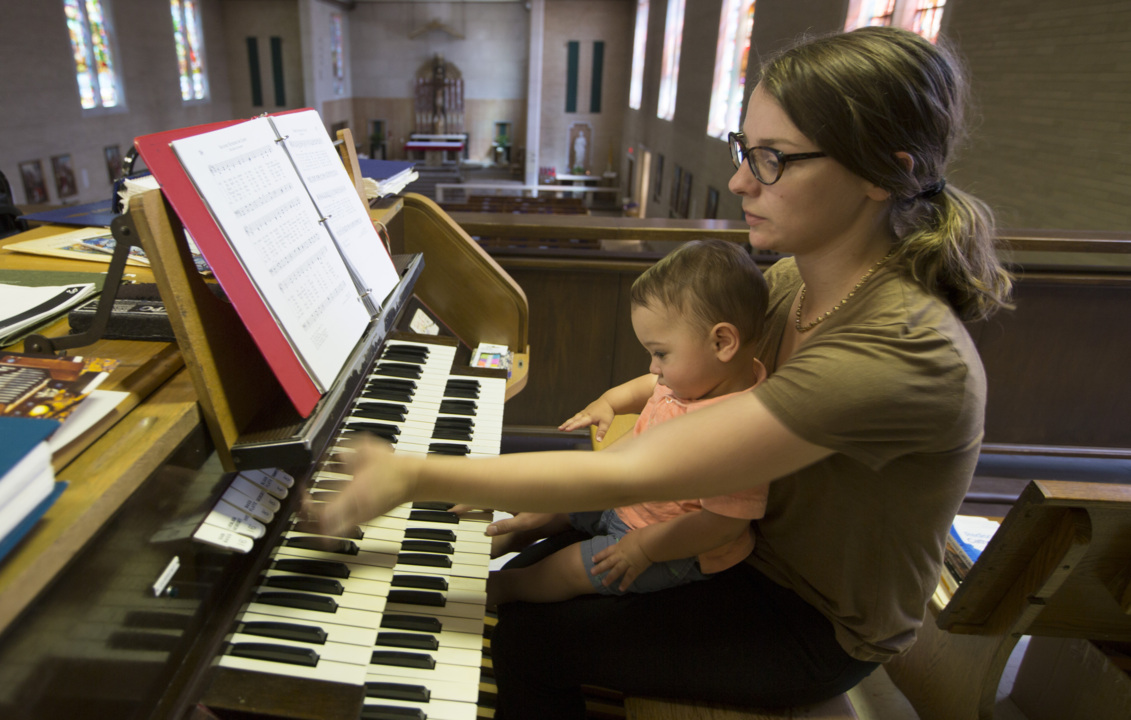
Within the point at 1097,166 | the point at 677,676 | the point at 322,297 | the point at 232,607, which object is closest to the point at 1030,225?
the point at 1097,166

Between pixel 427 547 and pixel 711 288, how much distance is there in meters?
0.72

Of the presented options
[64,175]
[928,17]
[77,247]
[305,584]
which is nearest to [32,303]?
[77,247]

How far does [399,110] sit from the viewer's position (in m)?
20.9

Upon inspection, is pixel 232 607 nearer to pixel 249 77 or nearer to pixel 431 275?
pixel 431 275

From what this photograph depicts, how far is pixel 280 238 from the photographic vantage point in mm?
1127

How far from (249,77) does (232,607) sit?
19.2m

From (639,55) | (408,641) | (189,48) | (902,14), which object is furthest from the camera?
(639,55)

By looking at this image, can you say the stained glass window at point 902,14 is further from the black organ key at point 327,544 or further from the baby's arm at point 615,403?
the black organ key at point 327,544

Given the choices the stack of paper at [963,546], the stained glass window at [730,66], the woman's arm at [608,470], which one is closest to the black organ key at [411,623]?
the woman's arm at [608,470]

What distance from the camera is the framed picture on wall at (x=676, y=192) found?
12905 millimetres

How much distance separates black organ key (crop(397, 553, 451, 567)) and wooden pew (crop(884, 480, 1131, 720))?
1.09m

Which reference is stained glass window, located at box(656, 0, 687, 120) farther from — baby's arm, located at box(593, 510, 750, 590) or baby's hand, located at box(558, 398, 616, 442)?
baby's arm, located at box(593, 510, 750, 590)

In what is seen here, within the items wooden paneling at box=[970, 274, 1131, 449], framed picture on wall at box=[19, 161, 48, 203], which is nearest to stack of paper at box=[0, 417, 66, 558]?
wooden paneling at box=[970, 274, 1131, 449]

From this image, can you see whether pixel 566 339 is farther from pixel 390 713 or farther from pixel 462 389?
pixel 390 713
